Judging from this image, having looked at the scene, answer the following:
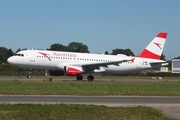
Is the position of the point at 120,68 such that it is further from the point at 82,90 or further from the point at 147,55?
the point at 82,90

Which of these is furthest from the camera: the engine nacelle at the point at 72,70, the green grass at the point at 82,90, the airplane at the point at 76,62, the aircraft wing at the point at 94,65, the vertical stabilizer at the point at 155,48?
the vertical stabilizer at the point at 155,48

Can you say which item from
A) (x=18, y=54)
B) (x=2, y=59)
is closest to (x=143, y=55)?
(x=18, y=54)

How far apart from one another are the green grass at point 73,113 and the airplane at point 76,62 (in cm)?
3130

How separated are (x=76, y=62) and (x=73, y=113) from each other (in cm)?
3490

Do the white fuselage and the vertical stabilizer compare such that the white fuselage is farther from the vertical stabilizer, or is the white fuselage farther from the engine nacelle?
the vertical stabilizer

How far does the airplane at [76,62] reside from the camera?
50.3 metres

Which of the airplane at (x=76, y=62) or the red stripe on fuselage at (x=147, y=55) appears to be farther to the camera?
the red stripe on fuselage at (x=147, y=55)

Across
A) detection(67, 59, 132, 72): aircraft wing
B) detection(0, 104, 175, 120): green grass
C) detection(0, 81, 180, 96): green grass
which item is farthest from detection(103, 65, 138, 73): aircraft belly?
detection(0, 104, 175, 120): green grass

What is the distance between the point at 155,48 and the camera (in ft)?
190

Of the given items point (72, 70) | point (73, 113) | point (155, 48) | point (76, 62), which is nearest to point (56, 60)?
point (72, 70)

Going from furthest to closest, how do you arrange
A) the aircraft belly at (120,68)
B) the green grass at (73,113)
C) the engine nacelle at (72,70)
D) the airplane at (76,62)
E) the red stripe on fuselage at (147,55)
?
the red stripe on fuselage at (147,55), the aircraft belly at (120,68), the airplane at (76,62), the engine nacelle at (72,70), the green grass at (73,113)

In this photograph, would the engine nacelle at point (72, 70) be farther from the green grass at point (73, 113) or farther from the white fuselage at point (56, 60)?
the green grass at point (73, 113)

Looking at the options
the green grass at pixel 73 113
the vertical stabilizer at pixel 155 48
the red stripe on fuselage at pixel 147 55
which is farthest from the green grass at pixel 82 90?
the vertical stabilizer at pixel 155 48

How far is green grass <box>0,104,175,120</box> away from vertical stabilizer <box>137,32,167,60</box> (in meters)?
39.2
